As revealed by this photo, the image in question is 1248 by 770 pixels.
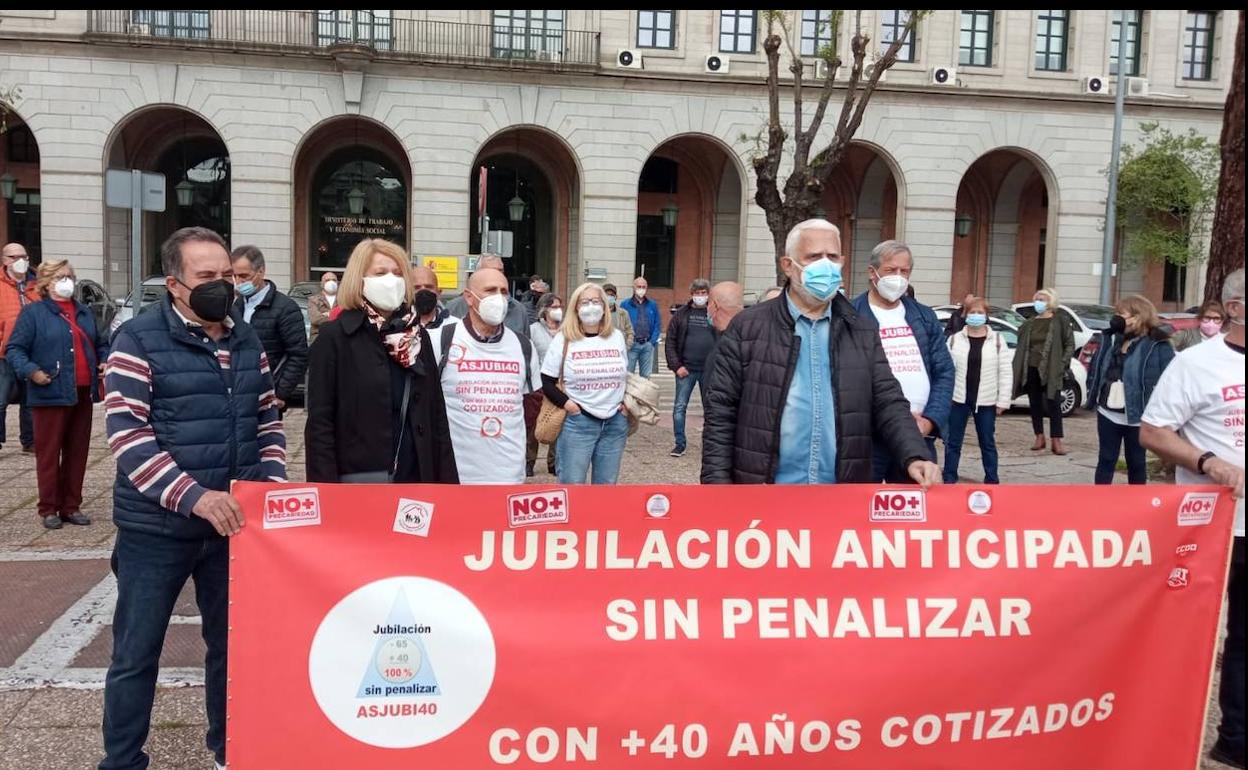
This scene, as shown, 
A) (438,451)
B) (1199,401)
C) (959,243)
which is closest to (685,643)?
(438,451)

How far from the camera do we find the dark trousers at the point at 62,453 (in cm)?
727

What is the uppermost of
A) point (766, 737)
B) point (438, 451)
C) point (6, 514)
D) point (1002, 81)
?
point (1002, 81)

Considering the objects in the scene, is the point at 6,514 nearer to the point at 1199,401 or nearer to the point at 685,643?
the point at 685,643

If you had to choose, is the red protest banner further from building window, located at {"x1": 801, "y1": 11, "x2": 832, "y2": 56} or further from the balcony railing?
building window, located at {"x1": 801, "y1": 11, "x2": 832, "y2": 56}

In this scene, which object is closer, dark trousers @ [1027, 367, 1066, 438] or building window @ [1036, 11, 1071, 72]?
dark trousers @ [1027, 367, 1066, 438]

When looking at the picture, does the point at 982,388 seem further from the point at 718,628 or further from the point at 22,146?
the point at 22,146

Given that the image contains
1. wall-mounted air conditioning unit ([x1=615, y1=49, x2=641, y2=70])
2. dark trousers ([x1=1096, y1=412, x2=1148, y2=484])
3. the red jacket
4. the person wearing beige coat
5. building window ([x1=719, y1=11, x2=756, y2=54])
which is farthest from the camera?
building window ([x1=719, y1=11, x2=756, y2=54])

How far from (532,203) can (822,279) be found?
31.1 m

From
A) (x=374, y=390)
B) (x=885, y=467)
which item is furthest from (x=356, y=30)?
(x=885, y=467)

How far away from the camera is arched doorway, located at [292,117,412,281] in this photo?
32219mm

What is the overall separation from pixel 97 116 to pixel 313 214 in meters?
7.45

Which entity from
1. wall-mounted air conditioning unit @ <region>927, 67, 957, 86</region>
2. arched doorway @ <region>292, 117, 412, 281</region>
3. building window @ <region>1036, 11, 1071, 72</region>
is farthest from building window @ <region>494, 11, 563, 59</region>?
building window @ <region>1036, 11, 1071, 72</region>

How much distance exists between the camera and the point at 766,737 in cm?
314

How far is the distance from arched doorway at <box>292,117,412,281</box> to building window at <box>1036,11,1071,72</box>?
20.6 m
